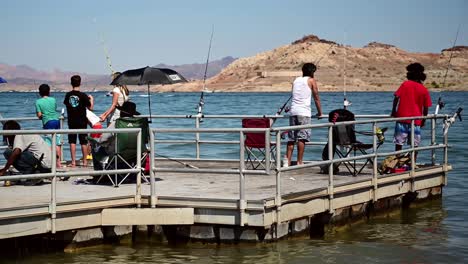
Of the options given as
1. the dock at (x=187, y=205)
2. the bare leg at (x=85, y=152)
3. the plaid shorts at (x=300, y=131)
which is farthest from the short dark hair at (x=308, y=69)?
the bare leg at (x=85, y=152)

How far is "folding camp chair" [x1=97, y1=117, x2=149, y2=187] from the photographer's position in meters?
11.7

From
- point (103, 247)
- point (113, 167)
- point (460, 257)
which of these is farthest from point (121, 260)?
point (460, 257)

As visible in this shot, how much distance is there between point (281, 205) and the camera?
11.0 metres

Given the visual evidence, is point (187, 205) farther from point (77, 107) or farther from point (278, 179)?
point (77, 107)

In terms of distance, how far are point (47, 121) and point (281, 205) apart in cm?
483

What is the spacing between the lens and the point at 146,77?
44.8ft

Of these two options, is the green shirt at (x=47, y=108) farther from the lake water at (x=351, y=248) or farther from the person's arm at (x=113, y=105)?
the lake water at (x=351, y=248)

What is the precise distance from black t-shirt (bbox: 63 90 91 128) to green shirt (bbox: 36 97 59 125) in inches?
8.9

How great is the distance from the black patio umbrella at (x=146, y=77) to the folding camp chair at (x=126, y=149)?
1538 mm

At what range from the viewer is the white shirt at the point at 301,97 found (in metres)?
13.3

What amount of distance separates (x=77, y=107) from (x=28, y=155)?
222 centimetres

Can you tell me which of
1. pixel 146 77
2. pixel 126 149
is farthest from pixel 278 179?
pixel 146 77

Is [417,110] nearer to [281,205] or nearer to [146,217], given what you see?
[281,205]

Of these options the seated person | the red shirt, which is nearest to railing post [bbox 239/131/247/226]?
the seated person
